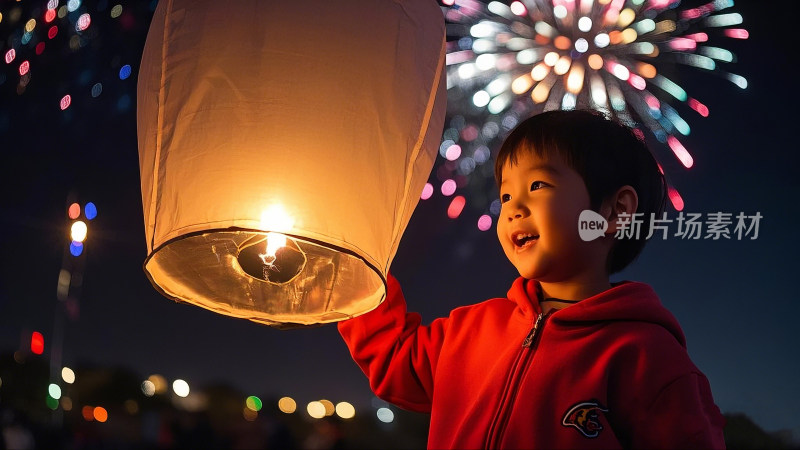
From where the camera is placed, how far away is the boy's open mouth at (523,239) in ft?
4.46

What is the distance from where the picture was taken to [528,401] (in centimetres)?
123

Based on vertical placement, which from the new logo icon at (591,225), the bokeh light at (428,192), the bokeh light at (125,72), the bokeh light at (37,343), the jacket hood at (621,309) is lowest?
the bokeh light at (37,343)

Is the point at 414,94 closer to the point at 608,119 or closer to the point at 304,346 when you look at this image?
the point at 608,119

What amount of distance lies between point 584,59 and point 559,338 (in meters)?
0.95

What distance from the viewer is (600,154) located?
1.40 metres

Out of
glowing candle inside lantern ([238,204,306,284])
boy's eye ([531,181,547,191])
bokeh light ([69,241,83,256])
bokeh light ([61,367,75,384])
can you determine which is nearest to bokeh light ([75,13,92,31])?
bokeh light ([69,241,83,256])

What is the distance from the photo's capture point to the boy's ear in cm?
140

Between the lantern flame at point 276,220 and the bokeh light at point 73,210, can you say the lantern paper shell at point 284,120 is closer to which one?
the lantern flame at point 276,220

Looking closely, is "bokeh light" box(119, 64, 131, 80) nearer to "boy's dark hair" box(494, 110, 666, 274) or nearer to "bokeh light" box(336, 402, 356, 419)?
"bokeh light" box(336, 402, 356, 419)

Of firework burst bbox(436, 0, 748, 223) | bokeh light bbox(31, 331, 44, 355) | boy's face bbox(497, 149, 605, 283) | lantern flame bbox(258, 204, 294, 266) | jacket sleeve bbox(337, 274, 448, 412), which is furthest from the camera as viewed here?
→ bokeh light bbox(31, 331, 44, 355)

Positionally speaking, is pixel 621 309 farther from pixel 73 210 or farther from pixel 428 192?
pixel 73 210

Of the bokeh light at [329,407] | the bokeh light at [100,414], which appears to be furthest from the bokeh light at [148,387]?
the bokeh light at [329,407]

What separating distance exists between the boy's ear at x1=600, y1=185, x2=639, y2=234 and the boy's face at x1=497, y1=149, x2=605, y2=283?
41mm

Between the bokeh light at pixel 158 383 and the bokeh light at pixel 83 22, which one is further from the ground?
the bokeh light at pixel 83 22
